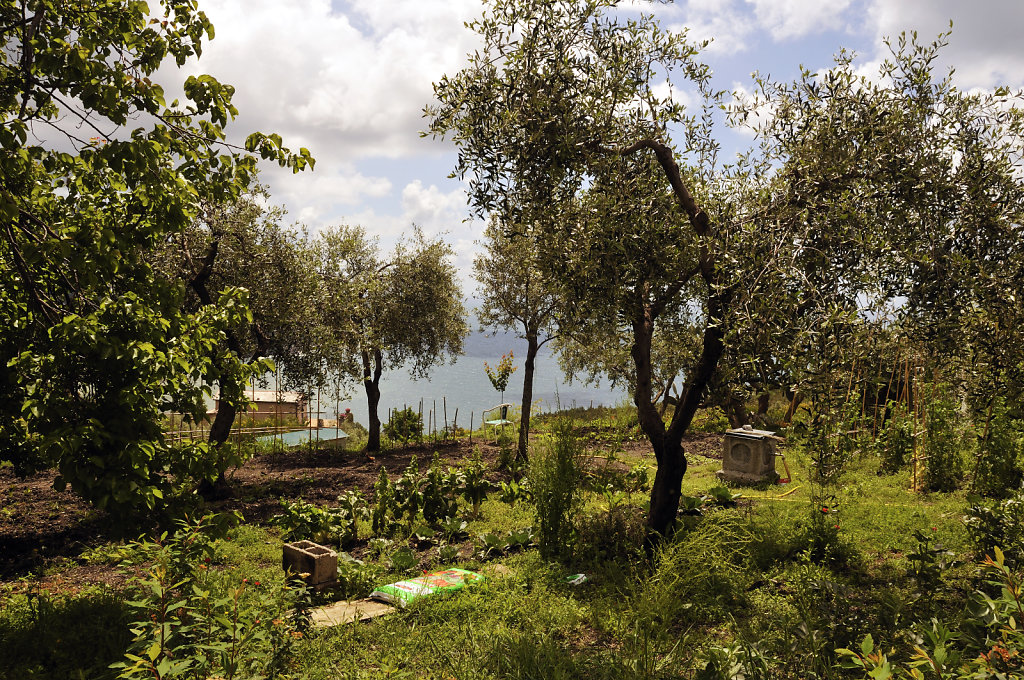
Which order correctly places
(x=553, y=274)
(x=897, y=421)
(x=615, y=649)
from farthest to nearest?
1. (x=897, y=421)
2. (x=553, y=274)
3. (x=615, y=649)

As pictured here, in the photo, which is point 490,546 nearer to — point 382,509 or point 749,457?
point 382,509

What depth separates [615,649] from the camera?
5.18 meters

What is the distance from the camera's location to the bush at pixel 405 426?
19.6 meters

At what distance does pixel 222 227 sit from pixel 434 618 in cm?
797

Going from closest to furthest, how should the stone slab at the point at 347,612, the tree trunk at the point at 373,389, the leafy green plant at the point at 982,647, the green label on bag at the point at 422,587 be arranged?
the leafy green plant at the point at 982,647 → the stone slab at the point at 347,612 → the green label on bag at the point at 422,587 → the tree trunk at the point at 373,389

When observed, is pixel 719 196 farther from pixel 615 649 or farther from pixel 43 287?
pixel 43 287

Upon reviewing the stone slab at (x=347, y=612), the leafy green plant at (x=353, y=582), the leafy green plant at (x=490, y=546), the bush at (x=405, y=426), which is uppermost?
the bush at (x=405, y=426)

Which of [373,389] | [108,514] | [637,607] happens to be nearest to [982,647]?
[637,607]

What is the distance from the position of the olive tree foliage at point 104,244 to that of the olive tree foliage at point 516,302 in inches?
357

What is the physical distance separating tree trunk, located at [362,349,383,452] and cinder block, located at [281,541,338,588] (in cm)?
1083

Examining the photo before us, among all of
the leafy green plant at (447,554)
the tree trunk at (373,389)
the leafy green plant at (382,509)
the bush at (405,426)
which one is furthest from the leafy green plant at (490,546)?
the bush at (405,426)

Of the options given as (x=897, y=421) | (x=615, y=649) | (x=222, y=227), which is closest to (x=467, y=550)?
(x=615, y=649)

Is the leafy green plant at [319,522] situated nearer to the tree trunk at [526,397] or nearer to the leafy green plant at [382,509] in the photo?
the leafy green plant at [382,509]

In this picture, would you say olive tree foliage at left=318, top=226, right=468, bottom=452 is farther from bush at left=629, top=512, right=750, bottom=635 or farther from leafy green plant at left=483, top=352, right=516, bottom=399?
bush at left=629, top=512, right=750, bottom=635
